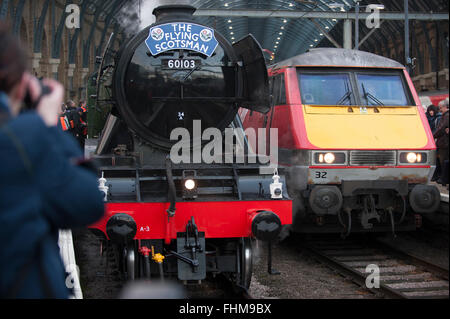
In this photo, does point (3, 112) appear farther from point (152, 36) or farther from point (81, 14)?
point (81, 14)

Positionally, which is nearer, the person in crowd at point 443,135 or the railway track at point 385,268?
the railway track at point 385,268

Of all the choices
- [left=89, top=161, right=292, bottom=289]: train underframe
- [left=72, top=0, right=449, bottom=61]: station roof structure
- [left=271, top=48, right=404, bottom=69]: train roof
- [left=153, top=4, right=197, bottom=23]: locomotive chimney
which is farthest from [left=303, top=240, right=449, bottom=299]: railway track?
[left=72, top=0, right=449, bottom=61]: station roof structure

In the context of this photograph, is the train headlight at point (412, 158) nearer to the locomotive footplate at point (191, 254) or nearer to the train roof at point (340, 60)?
the train roof at point (340, 60)

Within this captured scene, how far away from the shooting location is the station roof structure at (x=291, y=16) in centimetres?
2064

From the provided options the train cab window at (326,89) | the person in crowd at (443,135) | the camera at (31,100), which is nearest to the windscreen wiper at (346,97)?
the train cab window at (326,89)

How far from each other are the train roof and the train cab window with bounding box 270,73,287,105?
22 centimetres

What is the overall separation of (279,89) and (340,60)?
0.94m

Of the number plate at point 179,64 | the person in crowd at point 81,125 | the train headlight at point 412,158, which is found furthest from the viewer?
the person in crowd at point 81,125

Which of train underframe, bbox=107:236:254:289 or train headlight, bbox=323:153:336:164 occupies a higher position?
train headlight, bbox=323:153:336:164

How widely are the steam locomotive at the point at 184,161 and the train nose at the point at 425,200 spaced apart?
256cm

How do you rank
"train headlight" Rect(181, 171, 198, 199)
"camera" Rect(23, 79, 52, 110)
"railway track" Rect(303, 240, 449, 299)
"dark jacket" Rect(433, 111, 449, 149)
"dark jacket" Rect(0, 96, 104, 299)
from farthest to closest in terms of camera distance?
1. "dark jacket" Rect(433, 111, 449, 149)
2. "railway track" Rect(303, 240, 449, 299)
3. "train headlight" Rect(181, 171, 198, 199)
4. "camera" Rect(23, 79, 52, 110)
5. "dark jacket" Rect(0, 96, 104, 299)

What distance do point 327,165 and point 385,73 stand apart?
1800 mm

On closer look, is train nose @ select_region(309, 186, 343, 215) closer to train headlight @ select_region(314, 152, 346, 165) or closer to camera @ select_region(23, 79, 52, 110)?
train headlight @ select_region(314, 152, 346, 165)

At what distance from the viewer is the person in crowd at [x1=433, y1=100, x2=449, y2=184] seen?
10375 mm
